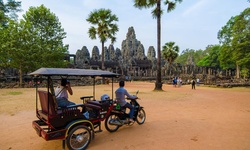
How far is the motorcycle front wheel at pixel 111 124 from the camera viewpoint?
18.6 feet

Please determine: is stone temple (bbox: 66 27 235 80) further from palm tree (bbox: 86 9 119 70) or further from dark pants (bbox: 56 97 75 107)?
dark pants (bbox: 56 97 75 107)

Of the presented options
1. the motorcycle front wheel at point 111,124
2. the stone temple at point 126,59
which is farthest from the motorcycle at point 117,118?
the stone temple at point 126,59

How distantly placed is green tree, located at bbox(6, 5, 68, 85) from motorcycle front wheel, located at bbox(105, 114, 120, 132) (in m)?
22.3

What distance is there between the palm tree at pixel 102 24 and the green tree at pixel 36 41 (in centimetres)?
525

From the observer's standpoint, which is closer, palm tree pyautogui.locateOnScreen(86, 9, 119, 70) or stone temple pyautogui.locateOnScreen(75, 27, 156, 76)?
palm tree pyautogui.locateOnScreen(86, 9, 119, 70)

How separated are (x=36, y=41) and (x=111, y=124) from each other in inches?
978

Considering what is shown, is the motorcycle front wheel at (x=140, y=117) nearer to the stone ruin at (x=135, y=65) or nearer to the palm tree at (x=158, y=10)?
the palm tree at (x=158, y=10)

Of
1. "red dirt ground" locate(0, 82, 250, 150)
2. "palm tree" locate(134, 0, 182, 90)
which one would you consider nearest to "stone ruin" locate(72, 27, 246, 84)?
"palm tree" locate(134, 0, 182, 90)

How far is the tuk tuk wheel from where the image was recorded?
440cm

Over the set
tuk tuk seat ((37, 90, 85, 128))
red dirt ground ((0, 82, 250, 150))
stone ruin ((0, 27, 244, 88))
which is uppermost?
stone ruin ((0, 27, 244, 88))

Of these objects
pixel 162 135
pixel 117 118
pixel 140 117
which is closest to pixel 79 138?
pixel 117 118

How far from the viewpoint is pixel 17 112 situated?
8.79m

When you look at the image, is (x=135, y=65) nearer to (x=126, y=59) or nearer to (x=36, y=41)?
(x=126, y=59)

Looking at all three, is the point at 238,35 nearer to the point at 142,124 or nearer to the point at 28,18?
the point at 142,124
